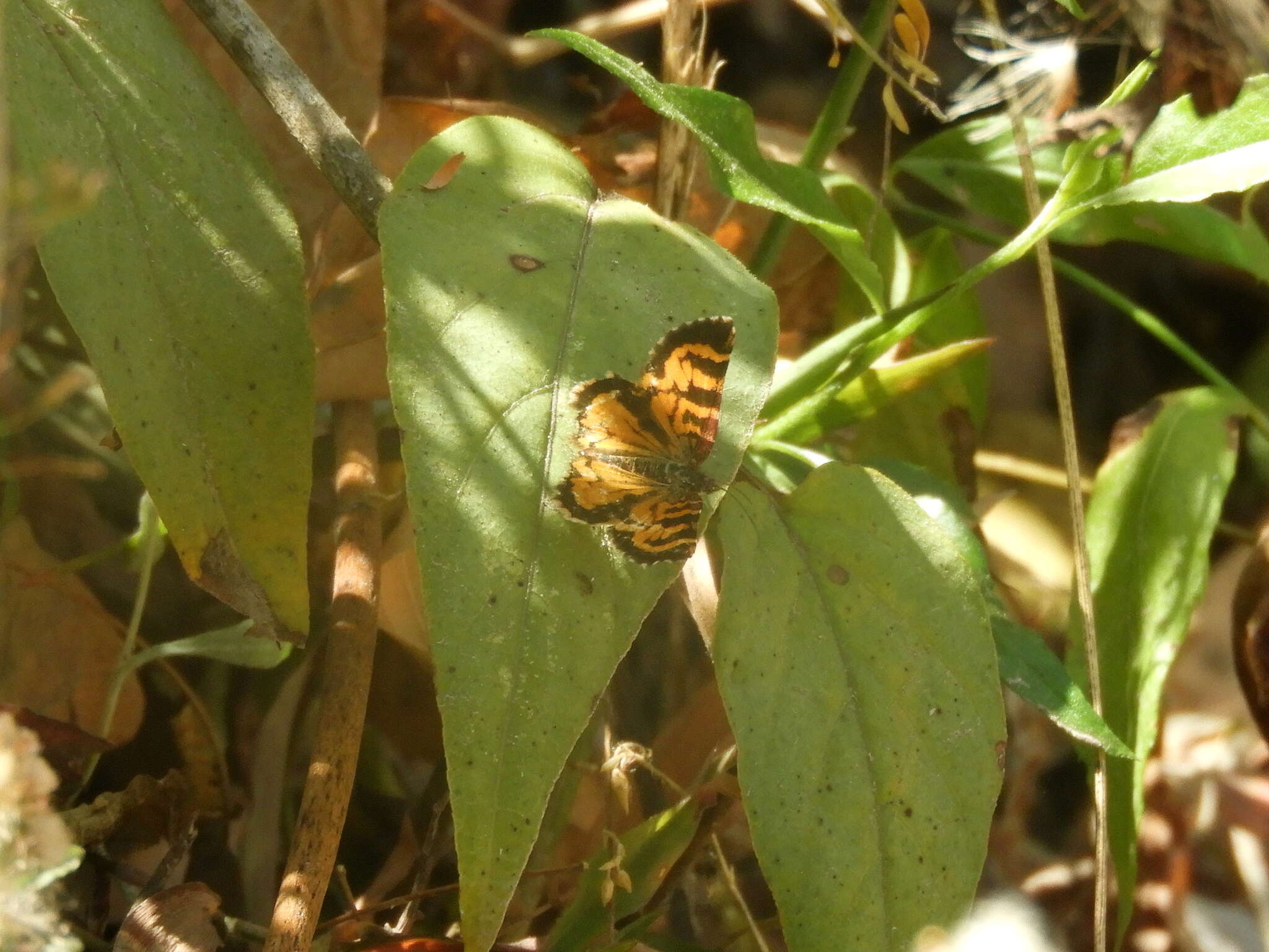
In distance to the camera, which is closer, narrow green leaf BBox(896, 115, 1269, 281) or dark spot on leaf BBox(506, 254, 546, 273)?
dark spot on leaf BBox(506, 254, 546, 273)

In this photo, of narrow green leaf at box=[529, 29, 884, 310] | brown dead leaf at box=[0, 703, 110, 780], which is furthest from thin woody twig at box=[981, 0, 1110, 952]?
brown dead leaf at box=[0, 703, 110, 780]

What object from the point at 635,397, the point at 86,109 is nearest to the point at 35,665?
the point at 86,109

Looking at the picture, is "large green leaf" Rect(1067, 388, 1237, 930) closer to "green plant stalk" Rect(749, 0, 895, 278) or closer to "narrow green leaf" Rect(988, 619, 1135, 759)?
"narrow green leaf" Rect(988, 619, 1135, 759)

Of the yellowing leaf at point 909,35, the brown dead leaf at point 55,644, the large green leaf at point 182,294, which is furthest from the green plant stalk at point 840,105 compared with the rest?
the brown dead leaf at point 55,644

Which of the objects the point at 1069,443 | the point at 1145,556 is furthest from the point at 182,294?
the point at 1145,556

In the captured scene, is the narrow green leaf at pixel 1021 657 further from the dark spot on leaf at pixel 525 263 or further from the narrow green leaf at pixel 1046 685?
the dark spot on leaf at pixel 525 263

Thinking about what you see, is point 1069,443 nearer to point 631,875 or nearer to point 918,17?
point 918,17
